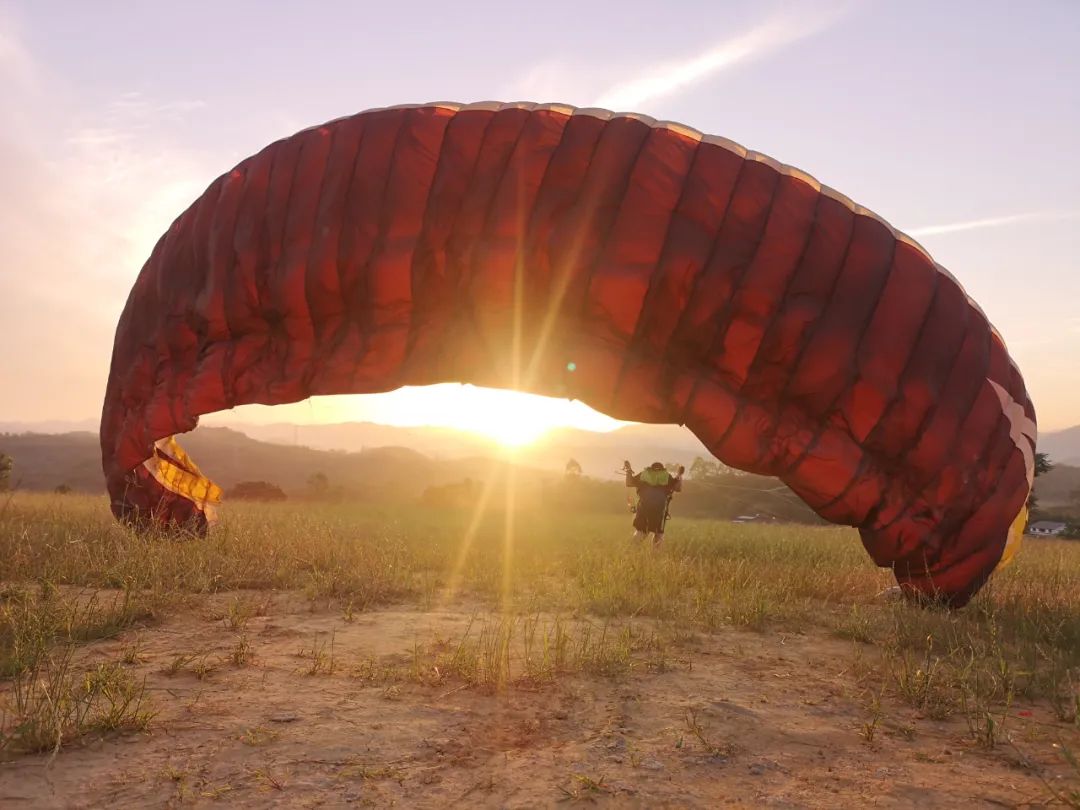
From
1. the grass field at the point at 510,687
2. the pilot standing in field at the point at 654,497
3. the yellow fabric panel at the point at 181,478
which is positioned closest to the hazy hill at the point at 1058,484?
the pilot standing in field at the point at 654,497

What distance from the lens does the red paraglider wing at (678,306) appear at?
5.87 meters

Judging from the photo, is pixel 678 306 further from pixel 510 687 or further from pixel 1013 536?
pixel 1013 536

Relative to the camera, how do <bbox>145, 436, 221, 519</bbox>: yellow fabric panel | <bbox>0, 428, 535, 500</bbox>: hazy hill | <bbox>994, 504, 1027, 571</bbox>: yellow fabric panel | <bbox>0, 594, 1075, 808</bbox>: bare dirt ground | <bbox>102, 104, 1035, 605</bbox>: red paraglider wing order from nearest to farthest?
1. <bbox>0, 594, 1075, 808</bbox>: bare dirt ground
2. <bbox>102, 104, 1035, 605</bbox>: red paraglider wing
3. <bbox>994, 504, 1027, 571</bbox>: yellow fabric panel
4. <bbox>145, 436, 221, 519</bbox>: yellow fabric panel
5. <bbox>0, 428, 535, 500</bbox>: hazy hill

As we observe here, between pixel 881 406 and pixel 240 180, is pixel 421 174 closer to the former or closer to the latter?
pixel 240 180

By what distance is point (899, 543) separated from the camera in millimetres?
6109

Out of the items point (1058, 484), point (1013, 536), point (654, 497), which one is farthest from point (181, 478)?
point (1058, 484)

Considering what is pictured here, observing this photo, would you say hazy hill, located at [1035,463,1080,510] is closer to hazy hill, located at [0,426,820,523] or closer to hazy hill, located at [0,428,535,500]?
hazy hill, located at [0,426,820,523]

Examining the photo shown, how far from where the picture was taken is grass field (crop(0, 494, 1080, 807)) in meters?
2.90

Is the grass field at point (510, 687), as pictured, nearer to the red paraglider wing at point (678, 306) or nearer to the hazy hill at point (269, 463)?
the red paraglider wing at point (678, 306)

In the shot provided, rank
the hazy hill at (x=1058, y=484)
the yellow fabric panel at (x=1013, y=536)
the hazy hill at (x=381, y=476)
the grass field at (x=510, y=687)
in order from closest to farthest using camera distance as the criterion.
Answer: the grass field at (x=510, y=687)
the yellow fabric panel at (x=1013, y=536)
the hazy hill at (x=381, y=476)
the hazy hill at (x=1058, y=484)

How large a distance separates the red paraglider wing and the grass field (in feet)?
4.23

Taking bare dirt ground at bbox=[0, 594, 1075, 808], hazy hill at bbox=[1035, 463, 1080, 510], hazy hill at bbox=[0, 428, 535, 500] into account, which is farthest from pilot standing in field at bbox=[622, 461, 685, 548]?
hazy hill at bbox=[1035, 463, 1080, 510]

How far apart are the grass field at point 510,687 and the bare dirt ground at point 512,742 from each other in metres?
0.02

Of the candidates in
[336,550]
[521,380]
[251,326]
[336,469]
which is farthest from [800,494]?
[336,469]
